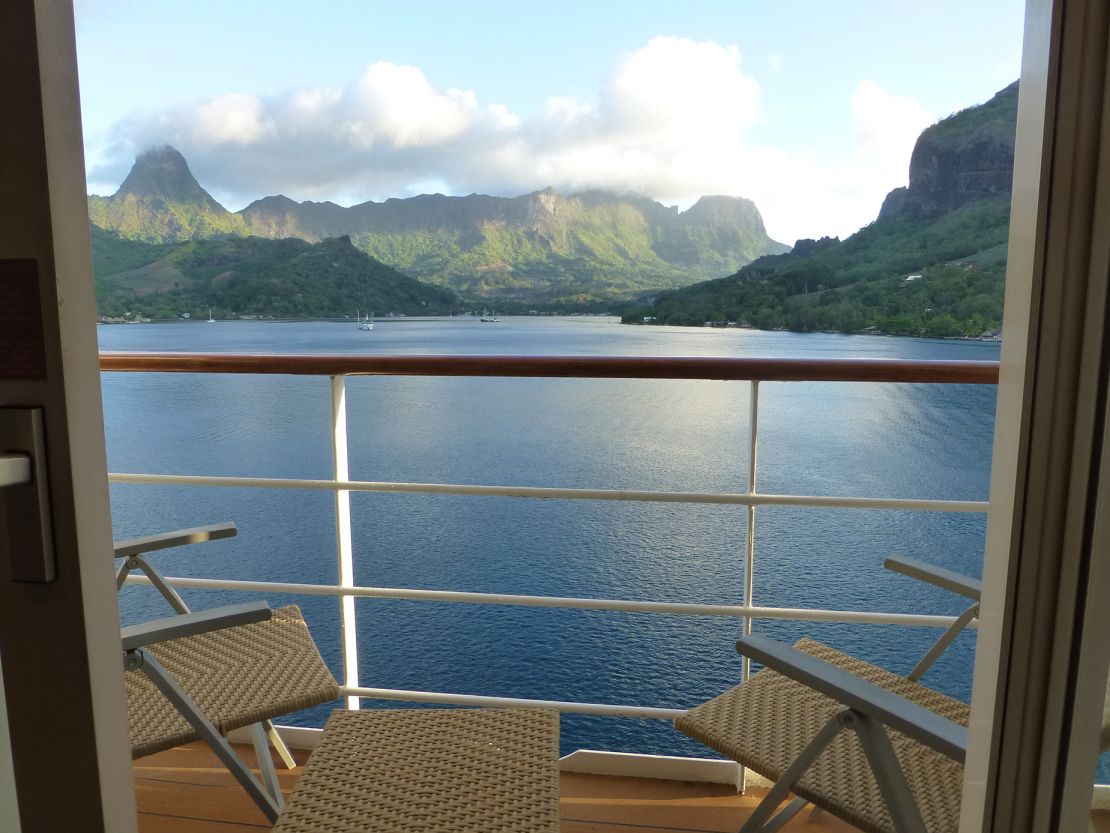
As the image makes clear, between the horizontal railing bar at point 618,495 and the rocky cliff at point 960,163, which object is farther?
the rocky cliff at point 960,163

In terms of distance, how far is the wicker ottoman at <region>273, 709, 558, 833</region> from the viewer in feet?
3.13

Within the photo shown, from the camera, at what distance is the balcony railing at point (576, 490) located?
156 cm

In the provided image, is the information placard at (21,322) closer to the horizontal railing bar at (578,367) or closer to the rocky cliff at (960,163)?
the horizontal railing bar at (578,367)

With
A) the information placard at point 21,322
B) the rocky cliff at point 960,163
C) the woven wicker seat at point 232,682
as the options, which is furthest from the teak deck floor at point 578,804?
the rocky cliff at point 960,163

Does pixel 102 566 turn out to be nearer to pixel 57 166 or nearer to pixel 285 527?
pixel 57 166

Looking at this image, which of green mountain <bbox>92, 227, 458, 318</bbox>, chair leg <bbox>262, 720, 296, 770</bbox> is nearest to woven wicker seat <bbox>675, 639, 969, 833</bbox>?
chair leg <bbox>262, 720, 296, 770</bbox>

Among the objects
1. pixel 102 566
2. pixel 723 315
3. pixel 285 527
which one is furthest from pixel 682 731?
pixel 285 527

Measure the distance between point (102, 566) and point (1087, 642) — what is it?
0.75 meters

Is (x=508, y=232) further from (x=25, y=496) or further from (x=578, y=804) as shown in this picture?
(x=25, y=496)

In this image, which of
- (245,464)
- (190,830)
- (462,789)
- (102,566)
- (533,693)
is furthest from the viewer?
(245,464)

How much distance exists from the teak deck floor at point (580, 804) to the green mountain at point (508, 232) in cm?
1108

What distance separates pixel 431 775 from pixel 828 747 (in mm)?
598

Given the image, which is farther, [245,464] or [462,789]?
[245,464]

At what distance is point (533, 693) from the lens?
8172 millimetres
